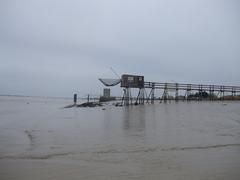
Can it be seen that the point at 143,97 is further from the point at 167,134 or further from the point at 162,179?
the point at 162,179

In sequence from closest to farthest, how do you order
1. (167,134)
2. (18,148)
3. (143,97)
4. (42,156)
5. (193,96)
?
1. (42,156)
2. (18,148)
3. (167,134)
4. (143,97)
5. (193,96)

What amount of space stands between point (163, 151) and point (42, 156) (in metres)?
3.29

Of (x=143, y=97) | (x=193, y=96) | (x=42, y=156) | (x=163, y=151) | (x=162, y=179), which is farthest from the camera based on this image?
(x=193, y=96)

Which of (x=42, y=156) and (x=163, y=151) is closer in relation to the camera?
(x=42, y=156)

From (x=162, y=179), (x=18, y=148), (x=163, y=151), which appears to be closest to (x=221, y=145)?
(x=163, y=151)

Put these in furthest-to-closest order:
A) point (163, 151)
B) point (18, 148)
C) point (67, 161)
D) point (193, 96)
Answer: point (193, 96)
point (18, 148)
point (163, 151)
point (67, 161)

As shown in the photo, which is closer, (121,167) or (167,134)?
(121,167)

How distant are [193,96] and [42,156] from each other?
39.7 m

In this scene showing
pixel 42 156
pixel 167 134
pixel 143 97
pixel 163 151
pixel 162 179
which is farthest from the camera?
pixel 143 97

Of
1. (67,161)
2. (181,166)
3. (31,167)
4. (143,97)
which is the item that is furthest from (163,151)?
(143,97)

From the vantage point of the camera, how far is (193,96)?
4588 centimetres

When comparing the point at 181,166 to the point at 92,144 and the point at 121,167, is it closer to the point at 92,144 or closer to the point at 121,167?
the point at 121,167

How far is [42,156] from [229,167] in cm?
461

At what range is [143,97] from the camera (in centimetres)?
4078
